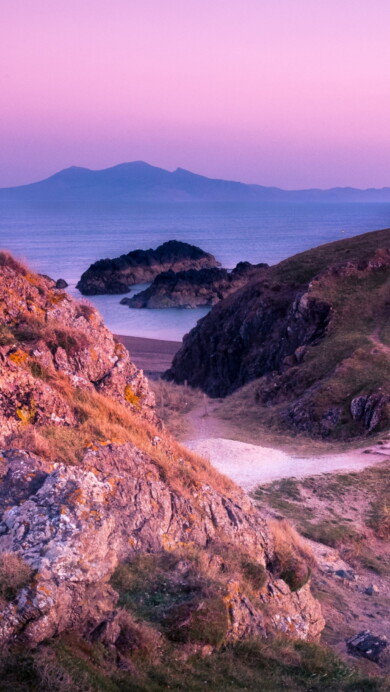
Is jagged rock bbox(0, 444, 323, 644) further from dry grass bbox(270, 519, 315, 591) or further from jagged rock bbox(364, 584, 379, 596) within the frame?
jagged rock bbox(364, 584, 379, 596)

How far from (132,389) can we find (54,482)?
4730 mm

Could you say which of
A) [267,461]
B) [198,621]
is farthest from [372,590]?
[267,461]

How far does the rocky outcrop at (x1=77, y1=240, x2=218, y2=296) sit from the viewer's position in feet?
283

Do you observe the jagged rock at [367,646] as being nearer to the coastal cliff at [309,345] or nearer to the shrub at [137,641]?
the shrub at [137,641]

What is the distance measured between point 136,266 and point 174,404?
63.4 metres

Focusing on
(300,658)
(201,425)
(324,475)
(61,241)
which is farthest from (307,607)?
(61,241)

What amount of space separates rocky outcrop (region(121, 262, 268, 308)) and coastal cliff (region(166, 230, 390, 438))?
28.0m

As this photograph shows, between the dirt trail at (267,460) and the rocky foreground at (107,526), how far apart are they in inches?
273

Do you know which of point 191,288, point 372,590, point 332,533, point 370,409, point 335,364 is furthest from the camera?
point 191,288

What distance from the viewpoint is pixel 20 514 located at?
21.6ft

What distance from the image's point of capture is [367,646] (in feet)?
27.4

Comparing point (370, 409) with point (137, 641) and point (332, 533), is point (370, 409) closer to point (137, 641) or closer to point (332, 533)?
point (332, 533)

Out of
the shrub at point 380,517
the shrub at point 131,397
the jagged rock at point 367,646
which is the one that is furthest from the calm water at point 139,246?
the jagged rock at point 367,646

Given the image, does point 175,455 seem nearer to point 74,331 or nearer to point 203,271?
point 74,331
